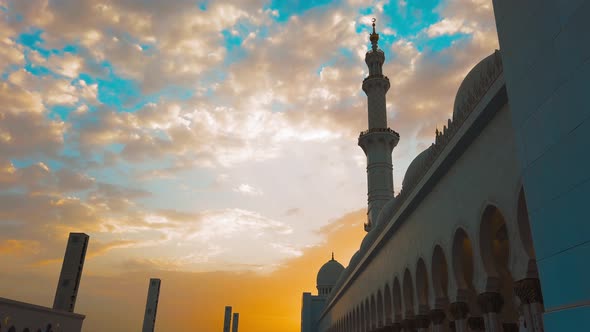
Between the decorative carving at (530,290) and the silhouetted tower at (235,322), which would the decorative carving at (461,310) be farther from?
the silhouetted tower at (235,322)

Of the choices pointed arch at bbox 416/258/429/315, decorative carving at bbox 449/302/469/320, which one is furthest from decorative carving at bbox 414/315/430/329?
decorative carving at bbox 449/302/469/320

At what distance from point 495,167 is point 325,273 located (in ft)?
158

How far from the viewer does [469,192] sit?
9.54 m

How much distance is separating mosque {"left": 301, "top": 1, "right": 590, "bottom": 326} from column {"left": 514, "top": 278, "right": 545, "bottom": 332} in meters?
0.02

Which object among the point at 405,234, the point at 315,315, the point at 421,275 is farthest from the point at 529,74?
the point at 315,315

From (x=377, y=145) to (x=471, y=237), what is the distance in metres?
22.4

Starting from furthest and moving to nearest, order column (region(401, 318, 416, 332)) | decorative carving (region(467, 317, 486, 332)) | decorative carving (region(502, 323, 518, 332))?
1. column (region(401, 318, 416, 332))
2. decorative carving (region(502, 323, 518, 332))
3. decorative carving (region(467, 317, 486, 332))

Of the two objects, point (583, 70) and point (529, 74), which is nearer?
point (583, 70)

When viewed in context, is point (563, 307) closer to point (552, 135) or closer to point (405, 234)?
point (552, 135)

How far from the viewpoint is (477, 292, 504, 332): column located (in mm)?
8375

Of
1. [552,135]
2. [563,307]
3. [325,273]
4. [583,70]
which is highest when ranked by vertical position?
[325,273]

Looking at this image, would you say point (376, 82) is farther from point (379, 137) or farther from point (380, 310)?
point (380, 310)

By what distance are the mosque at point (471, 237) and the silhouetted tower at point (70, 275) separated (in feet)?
57.0

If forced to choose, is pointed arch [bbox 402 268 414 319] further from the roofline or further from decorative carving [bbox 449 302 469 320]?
decorative carving [bbox 449 302 469 320]
